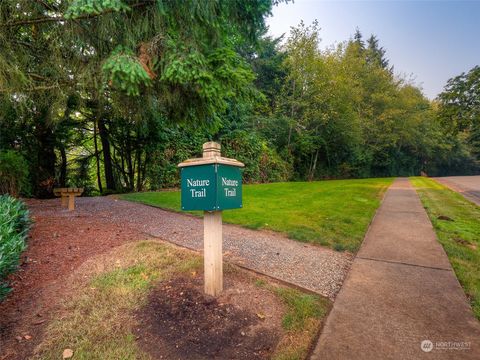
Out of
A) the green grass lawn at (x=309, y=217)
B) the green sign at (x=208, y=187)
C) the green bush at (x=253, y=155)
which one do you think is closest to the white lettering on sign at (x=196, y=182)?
the green sign at (x=208, y=187)

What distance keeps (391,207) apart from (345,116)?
45.6 ft

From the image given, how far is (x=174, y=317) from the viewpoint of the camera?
95.9 inches

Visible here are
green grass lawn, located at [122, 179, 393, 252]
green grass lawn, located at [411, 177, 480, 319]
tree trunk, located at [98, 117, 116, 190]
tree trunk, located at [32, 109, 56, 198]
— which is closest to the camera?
green grass lawn, located at [411, 177, 480, 319]

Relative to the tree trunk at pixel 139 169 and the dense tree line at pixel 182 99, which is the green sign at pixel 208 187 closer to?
the dense tree line at pixel 182 99

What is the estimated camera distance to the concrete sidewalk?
2039 millimetres

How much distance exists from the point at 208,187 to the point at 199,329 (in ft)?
4.08

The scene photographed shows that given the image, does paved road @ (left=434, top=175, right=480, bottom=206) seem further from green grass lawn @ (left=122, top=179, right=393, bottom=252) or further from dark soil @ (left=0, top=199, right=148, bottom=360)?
dark soil @ (left=0, top=199, right=148, bottom=360)

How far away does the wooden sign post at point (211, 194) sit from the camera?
2.57 meters

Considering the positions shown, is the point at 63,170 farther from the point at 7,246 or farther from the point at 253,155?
the point at 7,246

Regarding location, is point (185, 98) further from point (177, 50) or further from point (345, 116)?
point (345, 116)

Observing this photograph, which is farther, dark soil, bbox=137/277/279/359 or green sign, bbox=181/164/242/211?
green sign, bbox=181/164/242/211

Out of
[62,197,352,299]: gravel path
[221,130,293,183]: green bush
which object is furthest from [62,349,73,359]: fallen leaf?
[221,130,293,183]: green bush

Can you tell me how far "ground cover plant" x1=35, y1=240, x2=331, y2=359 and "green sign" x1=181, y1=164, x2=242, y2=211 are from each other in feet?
3.12

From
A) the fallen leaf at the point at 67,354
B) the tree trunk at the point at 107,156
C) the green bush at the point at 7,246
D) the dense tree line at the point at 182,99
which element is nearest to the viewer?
the fallen leaf at the point at 67,354
